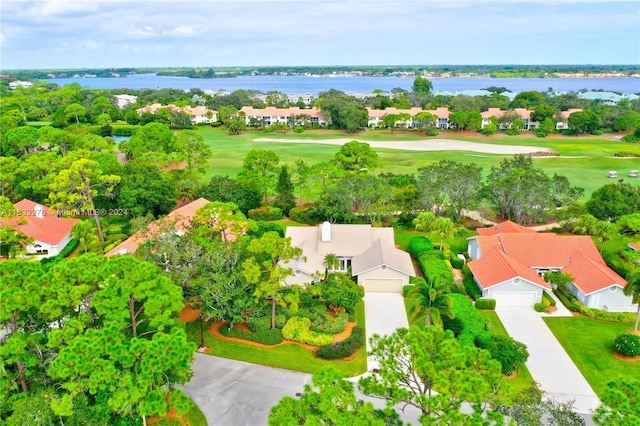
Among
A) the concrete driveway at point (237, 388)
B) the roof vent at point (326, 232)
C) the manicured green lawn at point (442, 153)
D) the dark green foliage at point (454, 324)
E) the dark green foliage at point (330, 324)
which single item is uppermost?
the roof vent at point (326, 232)

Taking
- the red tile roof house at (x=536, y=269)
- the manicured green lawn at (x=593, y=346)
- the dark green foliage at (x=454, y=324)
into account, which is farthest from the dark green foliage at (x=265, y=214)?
the manicured green lawn at (x=593, y=346)

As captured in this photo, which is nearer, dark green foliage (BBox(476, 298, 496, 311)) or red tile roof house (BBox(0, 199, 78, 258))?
dark green foliage (BBox(476, 298, 496, 311))

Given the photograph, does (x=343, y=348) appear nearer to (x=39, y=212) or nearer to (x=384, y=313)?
(x=384, y=313)

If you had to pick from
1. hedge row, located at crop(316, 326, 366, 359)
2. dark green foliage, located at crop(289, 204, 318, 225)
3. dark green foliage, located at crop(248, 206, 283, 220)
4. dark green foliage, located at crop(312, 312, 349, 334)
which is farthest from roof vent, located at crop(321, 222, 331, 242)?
dark green foliage, located at crop(248, 206, 283, 220)

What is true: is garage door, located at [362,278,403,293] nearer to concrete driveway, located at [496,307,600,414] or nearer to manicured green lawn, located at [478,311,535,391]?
manicured green lawn, located at [478,311,535,391]

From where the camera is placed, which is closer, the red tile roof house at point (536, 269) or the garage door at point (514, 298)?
the red tile roof house at point (536, 269)

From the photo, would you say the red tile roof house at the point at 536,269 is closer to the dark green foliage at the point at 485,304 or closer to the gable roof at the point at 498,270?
the gable roof at the point at 498,270
